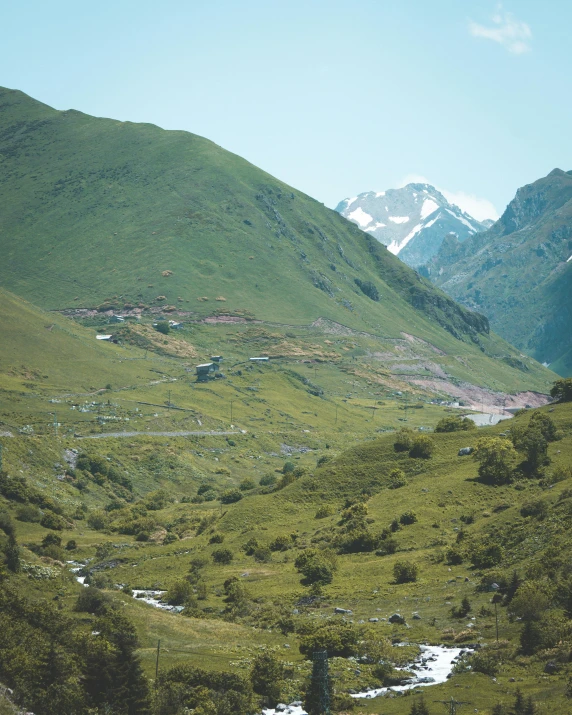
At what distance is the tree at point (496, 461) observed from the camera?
116 metres

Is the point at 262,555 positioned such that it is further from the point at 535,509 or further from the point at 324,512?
the point at 535,509

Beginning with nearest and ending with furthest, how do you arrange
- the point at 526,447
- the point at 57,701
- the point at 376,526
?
the point at 57,701 → the point at 376,526 → the point at 526,447

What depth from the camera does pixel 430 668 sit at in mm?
67375

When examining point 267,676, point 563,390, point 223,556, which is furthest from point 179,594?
point 563,390

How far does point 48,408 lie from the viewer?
187 metres

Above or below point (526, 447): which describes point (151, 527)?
below

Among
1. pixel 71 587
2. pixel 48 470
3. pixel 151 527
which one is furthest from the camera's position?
pixel 48 470

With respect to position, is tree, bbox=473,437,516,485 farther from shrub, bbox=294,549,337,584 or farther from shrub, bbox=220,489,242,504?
shrub, bbox=220,489,242,504

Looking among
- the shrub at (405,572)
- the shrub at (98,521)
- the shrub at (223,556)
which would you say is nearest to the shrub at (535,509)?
the shrub at (405,572)

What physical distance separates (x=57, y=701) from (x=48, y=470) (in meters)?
96.9

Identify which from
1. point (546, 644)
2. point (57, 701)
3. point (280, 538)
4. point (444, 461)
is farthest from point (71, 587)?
point (444, 461)

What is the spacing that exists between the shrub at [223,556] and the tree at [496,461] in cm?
3407

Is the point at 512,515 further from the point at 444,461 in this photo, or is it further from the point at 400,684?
the point at 400,684

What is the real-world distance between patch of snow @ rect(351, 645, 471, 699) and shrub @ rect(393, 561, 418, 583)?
19.1 metres
